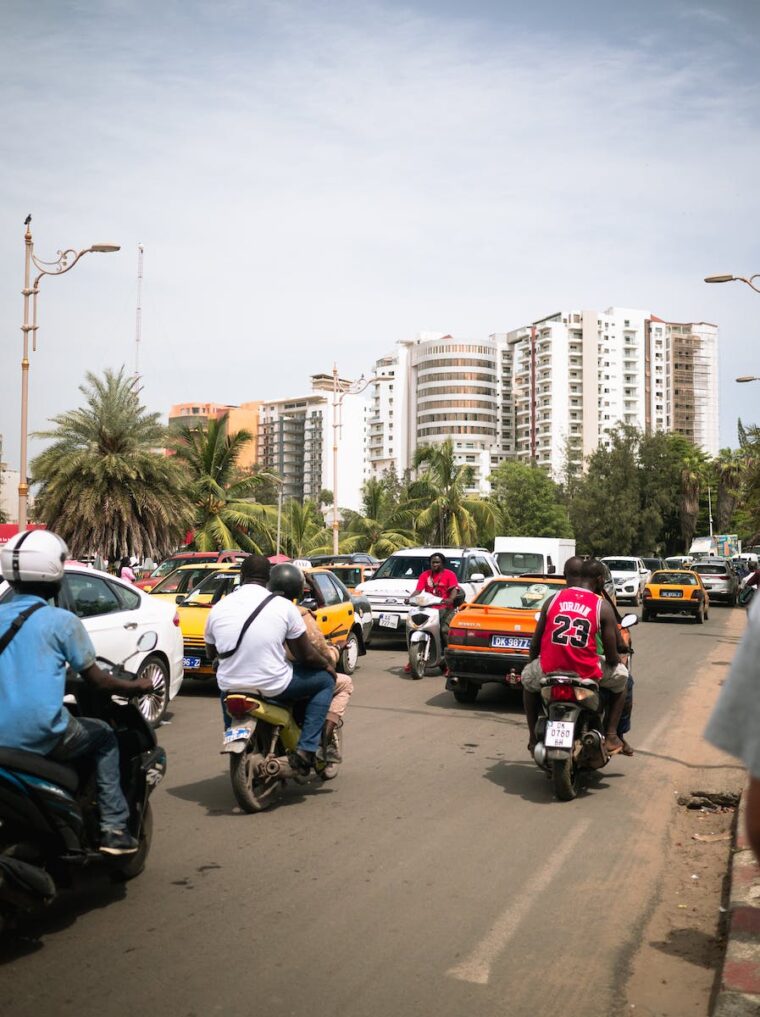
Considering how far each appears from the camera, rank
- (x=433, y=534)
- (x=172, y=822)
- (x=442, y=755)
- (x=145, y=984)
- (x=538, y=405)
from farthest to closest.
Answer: (x=538, y=405)
(x=433, y=534)
(x=442, y=755)
(x=172, y=822)
(x=145, y=984)

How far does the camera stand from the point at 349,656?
15.8 meters

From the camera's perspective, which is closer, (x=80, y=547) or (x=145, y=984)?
(x=145, y=984)

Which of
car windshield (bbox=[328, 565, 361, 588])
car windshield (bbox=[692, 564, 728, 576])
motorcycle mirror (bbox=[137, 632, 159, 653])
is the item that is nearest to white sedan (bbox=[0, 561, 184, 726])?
motorcycle mirror (bbox=[137, 632, 159, 653])

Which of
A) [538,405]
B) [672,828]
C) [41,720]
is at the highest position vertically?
[538,405]

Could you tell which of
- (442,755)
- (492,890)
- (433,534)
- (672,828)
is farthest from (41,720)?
(433,534)

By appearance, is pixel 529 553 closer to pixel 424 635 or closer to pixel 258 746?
pixel 424 635

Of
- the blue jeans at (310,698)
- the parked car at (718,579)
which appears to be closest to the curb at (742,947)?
the blue jeans at (310,698)

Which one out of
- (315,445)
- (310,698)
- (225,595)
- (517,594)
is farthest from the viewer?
(315,445)

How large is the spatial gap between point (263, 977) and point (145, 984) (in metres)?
0.49

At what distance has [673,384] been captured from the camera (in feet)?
559

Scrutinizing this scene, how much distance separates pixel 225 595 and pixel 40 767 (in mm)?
10163

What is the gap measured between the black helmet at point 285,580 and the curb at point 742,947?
350 cm

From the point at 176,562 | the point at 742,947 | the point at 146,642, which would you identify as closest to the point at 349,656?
the point at 176,562

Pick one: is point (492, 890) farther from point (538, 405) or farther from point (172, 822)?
point (538, 405)
